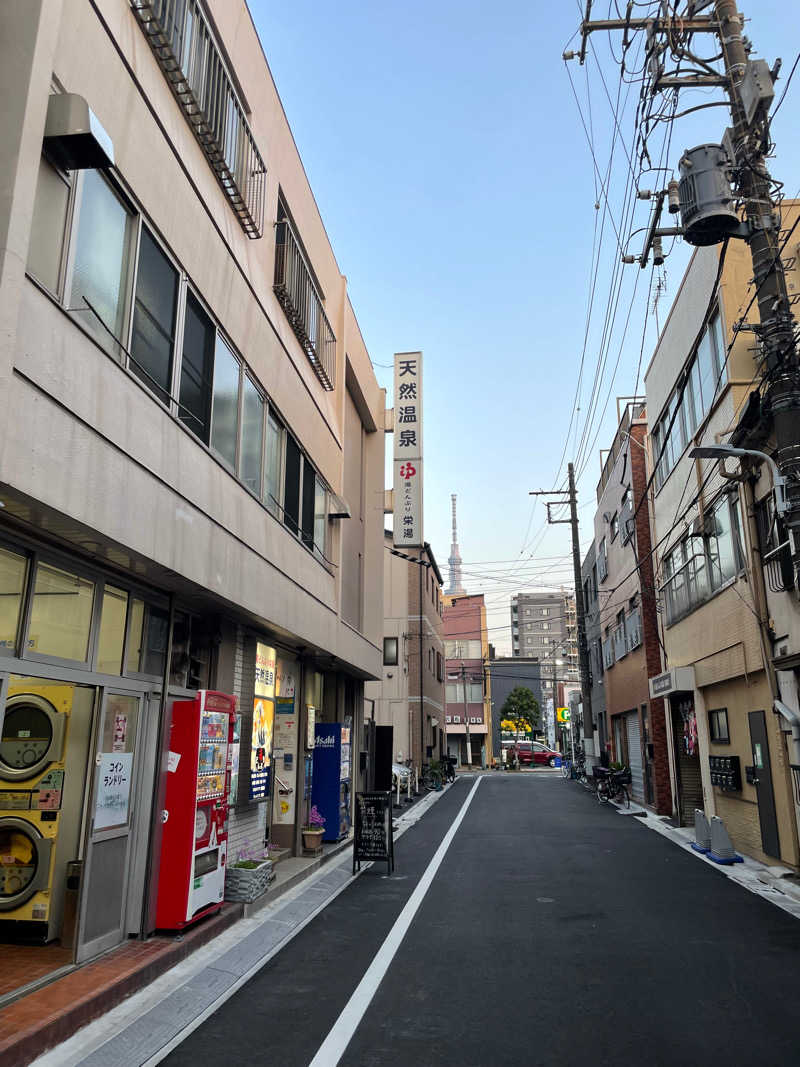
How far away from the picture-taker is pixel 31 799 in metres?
7.10

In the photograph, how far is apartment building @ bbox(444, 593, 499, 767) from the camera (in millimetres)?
65000

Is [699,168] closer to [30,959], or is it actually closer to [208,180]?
[208,180]

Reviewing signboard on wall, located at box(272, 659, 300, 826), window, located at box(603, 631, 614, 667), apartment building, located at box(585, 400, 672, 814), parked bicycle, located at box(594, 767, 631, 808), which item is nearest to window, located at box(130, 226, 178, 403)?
signboard on wall, located at box(272, 659, 300, 826)

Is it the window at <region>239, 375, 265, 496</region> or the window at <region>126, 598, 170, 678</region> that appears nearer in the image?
the window at <region>126, 598, 170, 678</region>

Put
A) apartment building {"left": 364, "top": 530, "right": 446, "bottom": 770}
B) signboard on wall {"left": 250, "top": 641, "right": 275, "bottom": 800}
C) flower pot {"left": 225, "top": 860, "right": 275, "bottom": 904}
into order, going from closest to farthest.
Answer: flower pot {"left": 225, "top": 860, "right": 275, "bottom": 904} < signboard on wall {"left": 250, "top": 641, "right": 275, "bottom": 800} < apartment building {"left": 364, "top": 530, "right": 446, "bottom": 770}

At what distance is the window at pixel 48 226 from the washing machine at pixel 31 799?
3.70m

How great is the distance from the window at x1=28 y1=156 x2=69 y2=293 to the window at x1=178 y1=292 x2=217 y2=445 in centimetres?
234

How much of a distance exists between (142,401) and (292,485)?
5.75m

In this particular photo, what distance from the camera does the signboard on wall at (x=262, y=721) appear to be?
10719mm

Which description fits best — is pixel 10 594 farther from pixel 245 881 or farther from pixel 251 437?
pixel 251 437

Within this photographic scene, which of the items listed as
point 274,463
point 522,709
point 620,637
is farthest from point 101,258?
point 522,709

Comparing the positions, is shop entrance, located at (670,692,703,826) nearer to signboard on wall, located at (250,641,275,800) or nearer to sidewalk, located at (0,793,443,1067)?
signboard on wall, located at (250,641,275,800)

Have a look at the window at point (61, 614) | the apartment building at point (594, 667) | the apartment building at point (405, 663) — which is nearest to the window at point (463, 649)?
the apartment building at point (405, 663)

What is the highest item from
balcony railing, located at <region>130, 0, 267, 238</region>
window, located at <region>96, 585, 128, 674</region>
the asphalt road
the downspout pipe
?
balcony railing, located at <region>130, 0, 267, 238</region>
